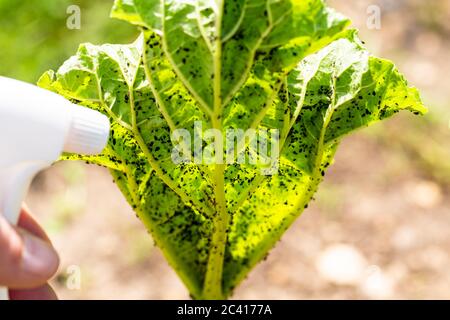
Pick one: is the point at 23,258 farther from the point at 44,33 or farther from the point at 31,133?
the point at 44,33

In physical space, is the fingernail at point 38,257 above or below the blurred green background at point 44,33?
→ below

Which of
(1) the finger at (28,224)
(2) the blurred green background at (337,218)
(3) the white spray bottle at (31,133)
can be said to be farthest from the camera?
(2) the blurred green background at (337,218)

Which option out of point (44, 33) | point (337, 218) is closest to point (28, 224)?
point (337, 218)

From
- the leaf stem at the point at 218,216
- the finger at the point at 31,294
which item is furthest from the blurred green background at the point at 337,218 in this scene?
the finger at the point at 31,294

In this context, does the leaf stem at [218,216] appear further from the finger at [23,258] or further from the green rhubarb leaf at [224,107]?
the finger at [23,258]

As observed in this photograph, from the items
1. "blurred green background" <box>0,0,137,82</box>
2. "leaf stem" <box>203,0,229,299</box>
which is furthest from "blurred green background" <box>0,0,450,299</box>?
"leaf stem" <box>203,0,229,299</box>

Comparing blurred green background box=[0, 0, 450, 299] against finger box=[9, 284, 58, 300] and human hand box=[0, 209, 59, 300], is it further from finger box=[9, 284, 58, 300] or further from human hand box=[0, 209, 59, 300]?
human hand box=[0, 209, 59, 300]

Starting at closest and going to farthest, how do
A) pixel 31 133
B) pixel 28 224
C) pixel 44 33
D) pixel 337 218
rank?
pixel 31 133 → pixel 28 224 → pixel 337 218 → pixel 44 33
